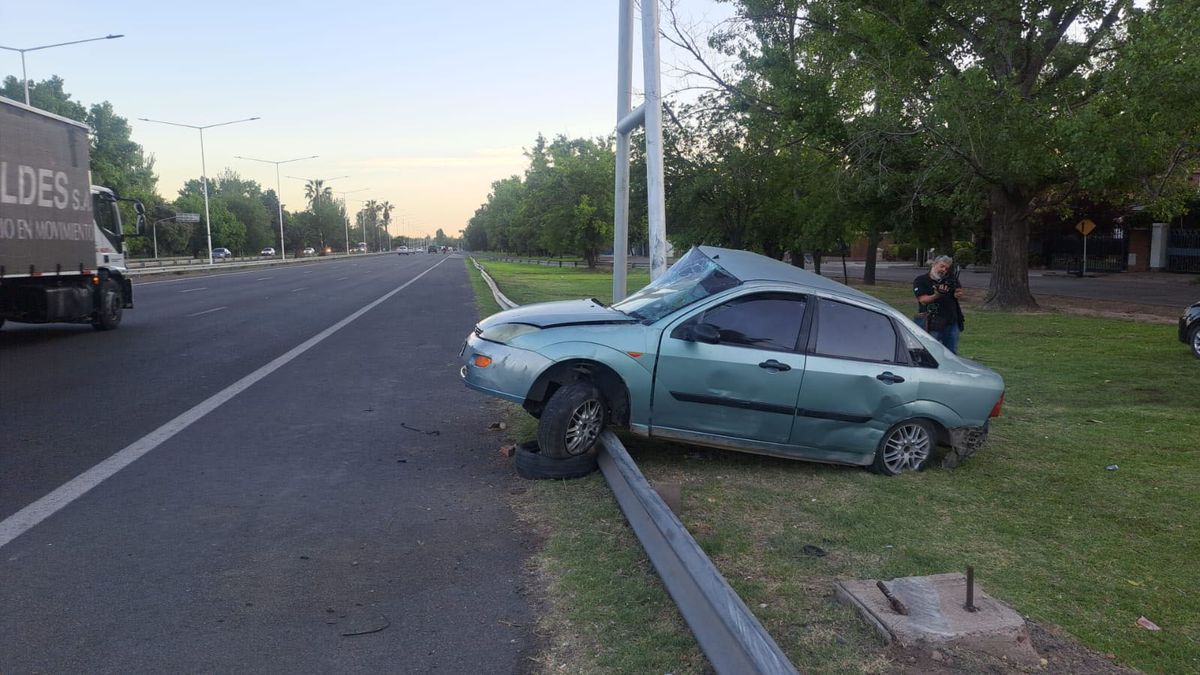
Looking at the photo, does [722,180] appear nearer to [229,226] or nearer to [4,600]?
[4,600]

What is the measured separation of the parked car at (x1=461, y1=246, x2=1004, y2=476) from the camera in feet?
21.3

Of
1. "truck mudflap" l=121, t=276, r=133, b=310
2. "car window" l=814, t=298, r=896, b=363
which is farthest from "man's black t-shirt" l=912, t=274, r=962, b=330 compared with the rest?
"truck mudflap" l=121, t=276, r=133, b=310

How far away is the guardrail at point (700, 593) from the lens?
3109 mm

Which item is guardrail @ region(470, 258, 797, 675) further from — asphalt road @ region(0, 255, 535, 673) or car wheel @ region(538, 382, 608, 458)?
car wheel @ region(538, 382, 608, 458)

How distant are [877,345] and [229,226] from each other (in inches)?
4301

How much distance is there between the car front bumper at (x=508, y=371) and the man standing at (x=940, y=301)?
5144 mm

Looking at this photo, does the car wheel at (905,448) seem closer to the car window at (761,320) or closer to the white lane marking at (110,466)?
the car window at (761,320)

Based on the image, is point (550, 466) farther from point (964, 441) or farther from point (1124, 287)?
point (1124, 287)

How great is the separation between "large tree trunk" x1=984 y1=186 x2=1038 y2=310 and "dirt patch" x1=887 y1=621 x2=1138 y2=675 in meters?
21.0

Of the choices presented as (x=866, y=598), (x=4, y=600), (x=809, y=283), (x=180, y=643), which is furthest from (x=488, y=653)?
(x=809, y=283)

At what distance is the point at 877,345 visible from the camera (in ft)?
22.5

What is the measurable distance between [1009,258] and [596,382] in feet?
65.5

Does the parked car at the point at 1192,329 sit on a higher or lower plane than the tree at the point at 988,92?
lower

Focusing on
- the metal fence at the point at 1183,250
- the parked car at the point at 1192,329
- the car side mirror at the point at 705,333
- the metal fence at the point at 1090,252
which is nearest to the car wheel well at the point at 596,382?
the car side mirror at the point at 705,333
